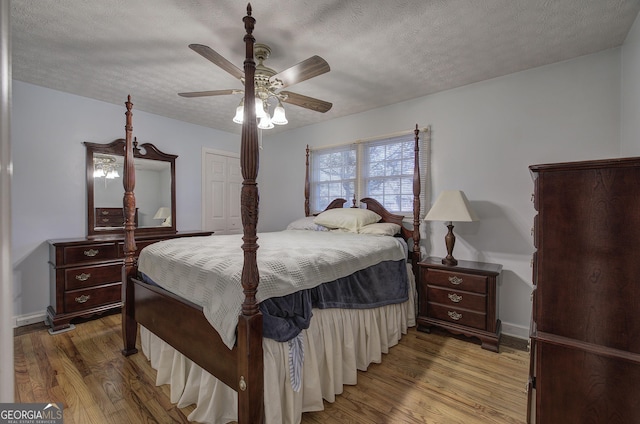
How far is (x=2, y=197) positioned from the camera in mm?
391

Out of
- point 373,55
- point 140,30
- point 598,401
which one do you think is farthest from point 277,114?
point 598,401

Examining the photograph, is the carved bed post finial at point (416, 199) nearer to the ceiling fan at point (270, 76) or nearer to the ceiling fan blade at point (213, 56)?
the ceiling fan at point (270, 76)

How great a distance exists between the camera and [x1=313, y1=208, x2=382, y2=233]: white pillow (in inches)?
124

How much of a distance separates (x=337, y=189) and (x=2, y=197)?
3.65 m

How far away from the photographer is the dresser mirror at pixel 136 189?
10.7ft

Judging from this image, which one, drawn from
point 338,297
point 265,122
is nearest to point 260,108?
point 265,122

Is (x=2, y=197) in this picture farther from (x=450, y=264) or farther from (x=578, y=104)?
(x=578, y=104)

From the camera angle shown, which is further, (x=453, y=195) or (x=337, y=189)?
(x=337, y=189)

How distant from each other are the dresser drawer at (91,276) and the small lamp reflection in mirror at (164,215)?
859mm

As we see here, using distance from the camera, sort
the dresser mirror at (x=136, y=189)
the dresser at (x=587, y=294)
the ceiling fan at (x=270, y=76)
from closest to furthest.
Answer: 1. the dresser at (x=587, y=294)
2. the ceiling fan at (x=270, y=76)
3. the dresser mirror at (x=136, y=189)

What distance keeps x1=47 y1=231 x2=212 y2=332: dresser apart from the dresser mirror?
0.36 metres

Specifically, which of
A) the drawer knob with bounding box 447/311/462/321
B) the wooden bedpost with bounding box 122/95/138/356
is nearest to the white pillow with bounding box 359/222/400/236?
the drawer knob with bounding box 447/311/462/321

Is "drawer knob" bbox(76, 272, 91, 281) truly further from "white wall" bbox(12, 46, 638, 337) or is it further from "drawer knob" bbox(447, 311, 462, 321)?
"drawer knob" bbox(447, 311, 462, 321)

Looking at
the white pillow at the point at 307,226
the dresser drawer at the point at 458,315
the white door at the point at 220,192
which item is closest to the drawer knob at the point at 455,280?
the dresser drawer at the point at 458,315
